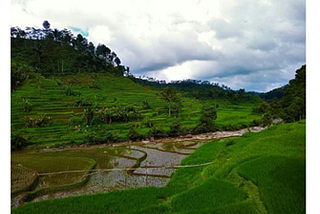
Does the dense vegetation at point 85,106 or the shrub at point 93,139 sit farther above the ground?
the dense vegetation at point 85,106

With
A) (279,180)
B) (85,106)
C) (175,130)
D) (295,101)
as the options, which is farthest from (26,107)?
(295,101)

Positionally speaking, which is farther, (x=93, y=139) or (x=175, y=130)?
(x=175, y=130)

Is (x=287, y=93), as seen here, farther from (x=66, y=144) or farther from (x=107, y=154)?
(x=66, y=144)

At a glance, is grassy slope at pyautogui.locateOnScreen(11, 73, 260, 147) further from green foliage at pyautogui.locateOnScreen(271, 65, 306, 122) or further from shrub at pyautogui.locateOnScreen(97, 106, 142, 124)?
green foliage at pyautogui.locateOnScreen(271, 65, 306, 122)

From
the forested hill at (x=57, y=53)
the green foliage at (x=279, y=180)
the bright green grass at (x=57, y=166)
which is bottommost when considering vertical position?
the bright green grass at (x=57, y=166)

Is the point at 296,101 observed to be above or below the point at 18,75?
below

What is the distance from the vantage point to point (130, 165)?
15.9 m

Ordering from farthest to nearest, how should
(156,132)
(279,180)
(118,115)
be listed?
(118,115)
(156,132)
(279,180)

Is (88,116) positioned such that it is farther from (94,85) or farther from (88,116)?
(94,85)

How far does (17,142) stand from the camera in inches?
883

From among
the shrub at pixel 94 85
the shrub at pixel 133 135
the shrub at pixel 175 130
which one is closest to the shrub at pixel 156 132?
the shrub at pixel 175 130

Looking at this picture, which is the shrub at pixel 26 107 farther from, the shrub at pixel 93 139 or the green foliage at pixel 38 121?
the shrub at pixel 93 139

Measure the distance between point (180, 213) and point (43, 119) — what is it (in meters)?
28.4

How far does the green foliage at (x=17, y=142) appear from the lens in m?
22.2
